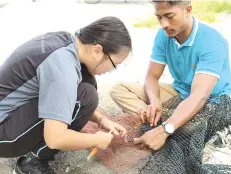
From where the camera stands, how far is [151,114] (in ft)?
7.86

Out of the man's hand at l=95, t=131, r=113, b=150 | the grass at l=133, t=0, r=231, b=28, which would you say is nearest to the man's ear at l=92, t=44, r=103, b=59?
the man's hand at l=95, t=131, r=113, b=150

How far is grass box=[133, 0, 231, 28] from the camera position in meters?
4.85

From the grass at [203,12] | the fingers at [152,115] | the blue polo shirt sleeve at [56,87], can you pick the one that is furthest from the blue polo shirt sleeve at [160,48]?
the grass at [203,12]

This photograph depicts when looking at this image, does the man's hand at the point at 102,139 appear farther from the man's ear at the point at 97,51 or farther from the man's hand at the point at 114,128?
the man's ear at the point at 97,51

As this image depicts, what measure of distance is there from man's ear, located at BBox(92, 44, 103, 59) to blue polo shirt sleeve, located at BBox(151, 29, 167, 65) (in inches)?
33.9

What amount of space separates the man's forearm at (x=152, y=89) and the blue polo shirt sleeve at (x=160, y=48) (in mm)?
143

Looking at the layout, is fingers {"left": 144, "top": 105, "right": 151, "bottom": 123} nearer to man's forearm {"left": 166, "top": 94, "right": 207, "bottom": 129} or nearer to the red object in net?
the red object in net

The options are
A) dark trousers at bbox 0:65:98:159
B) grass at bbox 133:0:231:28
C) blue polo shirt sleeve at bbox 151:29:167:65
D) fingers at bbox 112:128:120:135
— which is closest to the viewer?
dark trousers at bbox 0:65:98:159

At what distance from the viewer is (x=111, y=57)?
1816 millimetres

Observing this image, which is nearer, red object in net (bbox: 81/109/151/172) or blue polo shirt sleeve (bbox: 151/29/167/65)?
red object in net (bbox: 81/109/151/172)

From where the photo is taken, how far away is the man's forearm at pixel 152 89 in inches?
101

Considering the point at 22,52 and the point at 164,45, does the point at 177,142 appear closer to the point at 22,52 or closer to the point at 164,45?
the point at 164,45

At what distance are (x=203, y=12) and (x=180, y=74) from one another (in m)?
2.75

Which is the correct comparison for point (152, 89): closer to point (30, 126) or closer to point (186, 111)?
point (186, 111)
